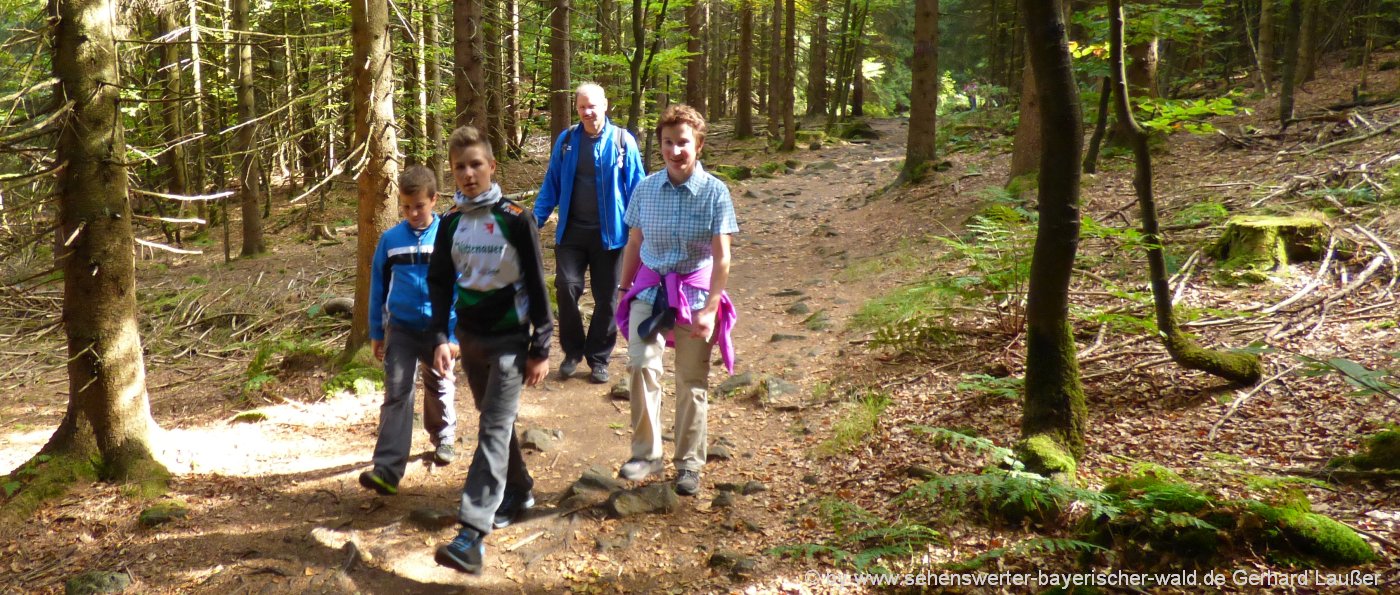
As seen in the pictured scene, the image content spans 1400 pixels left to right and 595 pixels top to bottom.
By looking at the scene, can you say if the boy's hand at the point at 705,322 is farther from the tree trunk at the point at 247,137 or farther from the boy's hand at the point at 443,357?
the tree trunk at the point at 247,137

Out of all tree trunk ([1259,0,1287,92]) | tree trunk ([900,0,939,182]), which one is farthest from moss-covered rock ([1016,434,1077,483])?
tree trunk ([1259,0,1287,92])

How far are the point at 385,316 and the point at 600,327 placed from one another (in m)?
2.33

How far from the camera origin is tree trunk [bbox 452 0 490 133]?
41.0ft

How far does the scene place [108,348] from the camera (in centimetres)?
459

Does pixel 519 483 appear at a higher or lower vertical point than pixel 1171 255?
lower

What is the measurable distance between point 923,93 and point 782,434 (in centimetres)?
1020

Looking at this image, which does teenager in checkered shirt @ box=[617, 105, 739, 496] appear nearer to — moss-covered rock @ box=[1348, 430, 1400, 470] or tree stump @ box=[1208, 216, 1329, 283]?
moss-covered rock @ box=[1348, 430, 1400, 470]

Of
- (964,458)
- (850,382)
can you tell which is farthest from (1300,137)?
(964,458)

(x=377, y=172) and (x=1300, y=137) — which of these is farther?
(x=1300, y=137)

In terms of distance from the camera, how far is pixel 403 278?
450 centimetres

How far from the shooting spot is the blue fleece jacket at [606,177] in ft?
19.9

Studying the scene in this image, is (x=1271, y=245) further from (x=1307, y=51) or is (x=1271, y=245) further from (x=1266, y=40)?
(x=1307, y=51)

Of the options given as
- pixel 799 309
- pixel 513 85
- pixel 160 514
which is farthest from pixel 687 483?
pixel 513 85

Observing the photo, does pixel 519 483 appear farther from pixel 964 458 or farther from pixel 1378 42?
pixel 1378 42
